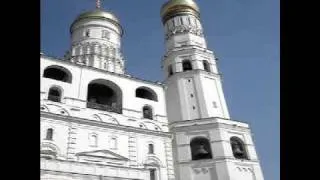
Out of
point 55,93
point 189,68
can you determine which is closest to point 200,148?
point 189,68

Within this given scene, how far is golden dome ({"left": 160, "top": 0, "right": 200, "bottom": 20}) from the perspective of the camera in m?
32.7

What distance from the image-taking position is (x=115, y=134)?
22719 mm

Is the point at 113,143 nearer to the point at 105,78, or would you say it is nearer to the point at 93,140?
the point at 93,140

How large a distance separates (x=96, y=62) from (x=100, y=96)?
5723 millimetres

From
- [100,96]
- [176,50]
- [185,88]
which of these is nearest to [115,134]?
[100,96]

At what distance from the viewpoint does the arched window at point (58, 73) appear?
24234 millimetres

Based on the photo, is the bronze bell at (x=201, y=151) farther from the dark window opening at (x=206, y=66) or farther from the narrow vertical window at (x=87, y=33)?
the narrow vertical window at (x=87, y=33)

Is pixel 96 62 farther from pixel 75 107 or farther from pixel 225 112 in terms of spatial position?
pixel 225 112

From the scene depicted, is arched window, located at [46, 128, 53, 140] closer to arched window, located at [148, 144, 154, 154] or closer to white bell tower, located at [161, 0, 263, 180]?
arched window, located at [148, 144, 154, 154]

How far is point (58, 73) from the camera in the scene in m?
26.0

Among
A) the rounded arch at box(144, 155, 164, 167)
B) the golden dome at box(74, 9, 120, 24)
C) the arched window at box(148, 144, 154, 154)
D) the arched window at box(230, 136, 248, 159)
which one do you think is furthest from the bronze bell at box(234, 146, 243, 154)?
the golden dome at box(74, 9, 120, 24)

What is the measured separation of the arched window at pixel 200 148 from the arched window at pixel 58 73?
9628mm

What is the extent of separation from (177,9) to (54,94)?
586 inches
